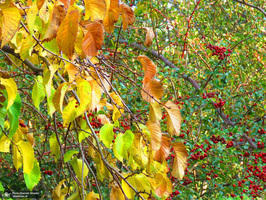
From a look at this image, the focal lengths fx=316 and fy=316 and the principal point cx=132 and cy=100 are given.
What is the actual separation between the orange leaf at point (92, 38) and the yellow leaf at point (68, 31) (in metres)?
0.06

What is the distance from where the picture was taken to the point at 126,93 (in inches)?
87.8

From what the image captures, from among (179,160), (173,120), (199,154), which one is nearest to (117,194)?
(179,160)

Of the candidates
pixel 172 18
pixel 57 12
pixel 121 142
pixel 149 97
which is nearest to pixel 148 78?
pixel 149 97

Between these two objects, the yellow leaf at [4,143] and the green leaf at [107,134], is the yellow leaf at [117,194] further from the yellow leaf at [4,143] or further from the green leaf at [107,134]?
the yellow leaf at [4,143]

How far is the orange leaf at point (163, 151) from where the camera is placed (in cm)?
98

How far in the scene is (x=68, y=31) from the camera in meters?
0.74

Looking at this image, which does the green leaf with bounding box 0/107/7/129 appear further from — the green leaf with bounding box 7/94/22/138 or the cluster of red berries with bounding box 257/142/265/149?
the cluster of red berries with bounding box 257/142/265/149

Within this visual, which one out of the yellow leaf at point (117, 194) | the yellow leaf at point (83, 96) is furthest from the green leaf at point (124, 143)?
the yellow leaf at point (117, 194)

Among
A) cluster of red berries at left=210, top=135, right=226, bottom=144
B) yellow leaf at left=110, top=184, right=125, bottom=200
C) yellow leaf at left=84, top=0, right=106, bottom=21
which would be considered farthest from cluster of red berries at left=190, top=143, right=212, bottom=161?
yellow leaf at left=84, top=0, right=106, bottom=21

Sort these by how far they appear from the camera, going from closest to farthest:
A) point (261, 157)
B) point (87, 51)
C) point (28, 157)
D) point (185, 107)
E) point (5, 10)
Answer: point (5, 10)
point (87, 51)
point (28, 157)
point (261, 157)
point (185, 107)

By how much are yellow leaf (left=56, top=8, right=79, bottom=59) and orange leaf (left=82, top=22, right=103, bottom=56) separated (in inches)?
2.2

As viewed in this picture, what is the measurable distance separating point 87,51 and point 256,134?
4.69 feet

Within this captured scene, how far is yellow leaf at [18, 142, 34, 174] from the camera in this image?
3.67 ft

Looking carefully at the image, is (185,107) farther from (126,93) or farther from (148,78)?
(148,78)
